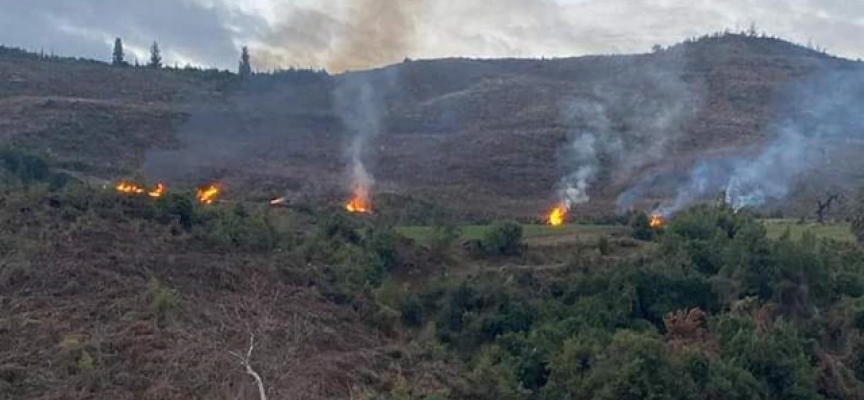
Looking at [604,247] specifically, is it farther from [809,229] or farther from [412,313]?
[809,229]

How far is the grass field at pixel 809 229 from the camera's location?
54.5 meters

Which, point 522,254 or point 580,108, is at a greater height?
point 580,108

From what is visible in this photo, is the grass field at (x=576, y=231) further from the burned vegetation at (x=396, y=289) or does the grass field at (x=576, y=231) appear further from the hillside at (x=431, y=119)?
the hillside at (x=431, y=119)

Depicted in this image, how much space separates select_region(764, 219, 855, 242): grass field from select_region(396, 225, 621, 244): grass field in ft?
28.6

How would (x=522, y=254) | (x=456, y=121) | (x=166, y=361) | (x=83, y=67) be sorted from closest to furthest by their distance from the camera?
1. (x=166, y=361)
2. (x=522, y=254)
3. (x=456, y=121)
4. (x=83, y=67)

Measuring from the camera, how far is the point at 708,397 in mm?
34094

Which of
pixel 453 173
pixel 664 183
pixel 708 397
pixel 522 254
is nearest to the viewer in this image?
pixel 708 397

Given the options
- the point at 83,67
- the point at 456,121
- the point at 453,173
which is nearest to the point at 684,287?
the point at 453,173

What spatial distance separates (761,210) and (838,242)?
19178mm

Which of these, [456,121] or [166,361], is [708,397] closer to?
[166,361]

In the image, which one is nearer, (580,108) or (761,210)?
(761,210)

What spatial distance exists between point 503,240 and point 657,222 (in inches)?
479

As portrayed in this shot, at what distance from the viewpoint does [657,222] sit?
57156mm

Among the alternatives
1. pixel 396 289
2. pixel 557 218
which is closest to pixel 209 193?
pixel 557 218
